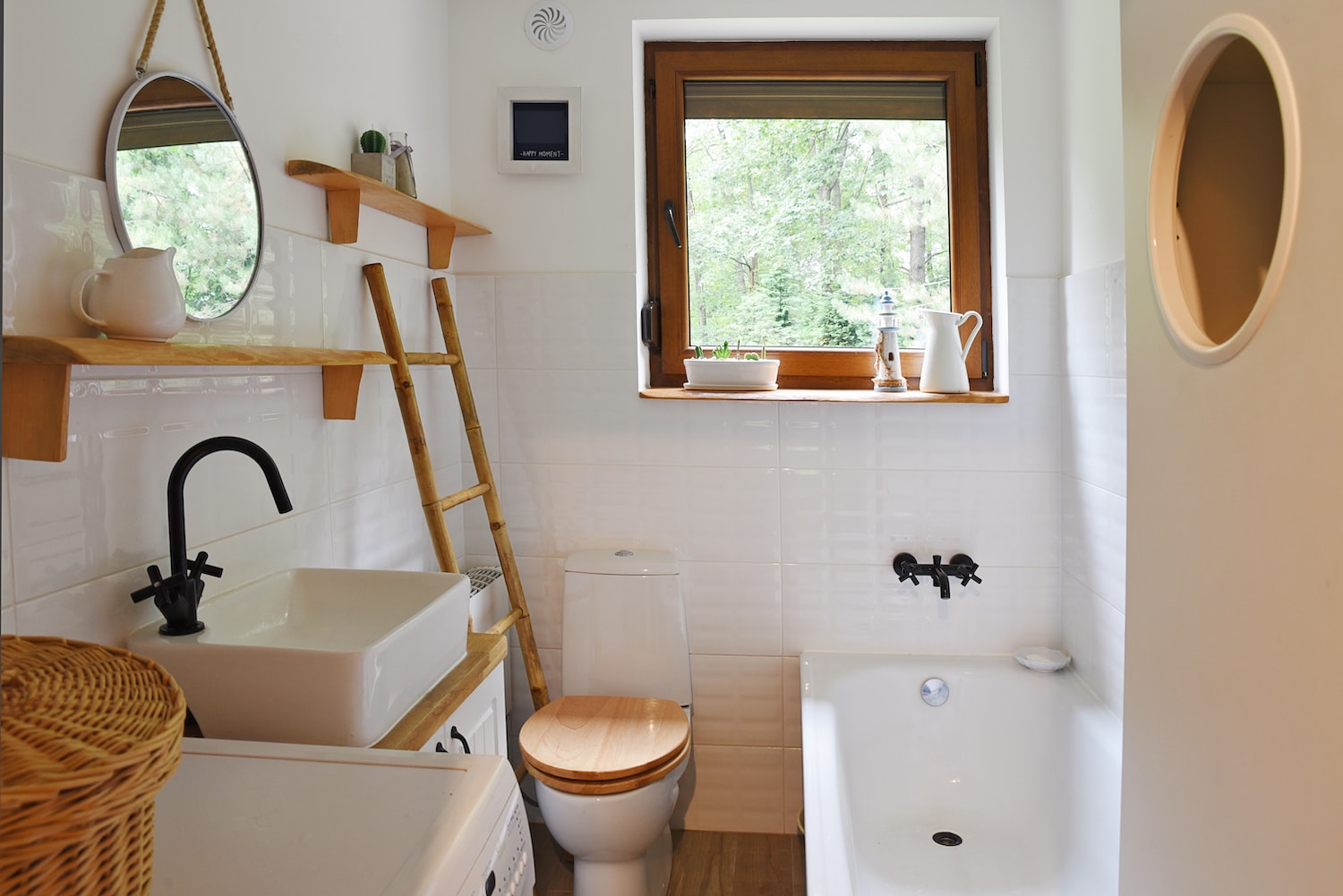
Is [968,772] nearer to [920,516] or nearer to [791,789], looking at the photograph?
[791,789]

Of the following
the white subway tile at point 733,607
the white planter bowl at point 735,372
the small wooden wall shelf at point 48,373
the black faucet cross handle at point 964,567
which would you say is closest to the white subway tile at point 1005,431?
the black faucet cross handle at point 964,567

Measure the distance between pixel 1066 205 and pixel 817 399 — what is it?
80 cm

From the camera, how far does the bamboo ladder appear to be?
200 centimetres

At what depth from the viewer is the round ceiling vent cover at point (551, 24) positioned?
97.0 inches

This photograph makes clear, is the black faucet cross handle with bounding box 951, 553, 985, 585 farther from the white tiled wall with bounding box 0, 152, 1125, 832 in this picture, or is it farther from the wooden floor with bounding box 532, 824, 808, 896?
the wooden floor with bounding box 532, 824, 808, 896

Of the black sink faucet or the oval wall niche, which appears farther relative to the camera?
the black sink faucet

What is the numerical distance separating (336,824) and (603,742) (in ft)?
4.08

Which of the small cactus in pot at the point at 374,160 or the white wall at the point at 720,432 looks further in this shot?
the white wall at the point at 720,432

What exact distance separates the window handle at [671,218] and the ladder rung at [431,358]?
71cm

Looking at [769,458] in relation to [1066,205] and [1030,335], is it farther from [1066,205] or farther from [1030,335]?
[1066,205]

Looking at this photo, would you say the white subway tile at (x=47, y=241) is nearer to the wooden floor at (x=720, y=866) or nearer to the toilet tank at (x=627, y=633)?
the toilet tank at (x=627, y=633)

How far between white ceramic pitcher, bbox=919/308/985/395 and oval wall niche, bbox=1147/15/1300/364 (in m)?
1.19

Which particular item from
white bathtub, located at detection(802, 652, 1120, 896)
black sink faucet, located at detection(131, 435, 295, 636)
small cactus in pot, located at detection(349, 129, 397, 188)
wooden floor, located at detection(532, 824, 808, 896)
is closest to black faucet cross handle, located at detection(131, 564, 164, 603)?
black sink faucet, located at detection(131, 435, 295, 636)

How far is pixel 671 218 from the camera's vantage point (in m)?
2.59
